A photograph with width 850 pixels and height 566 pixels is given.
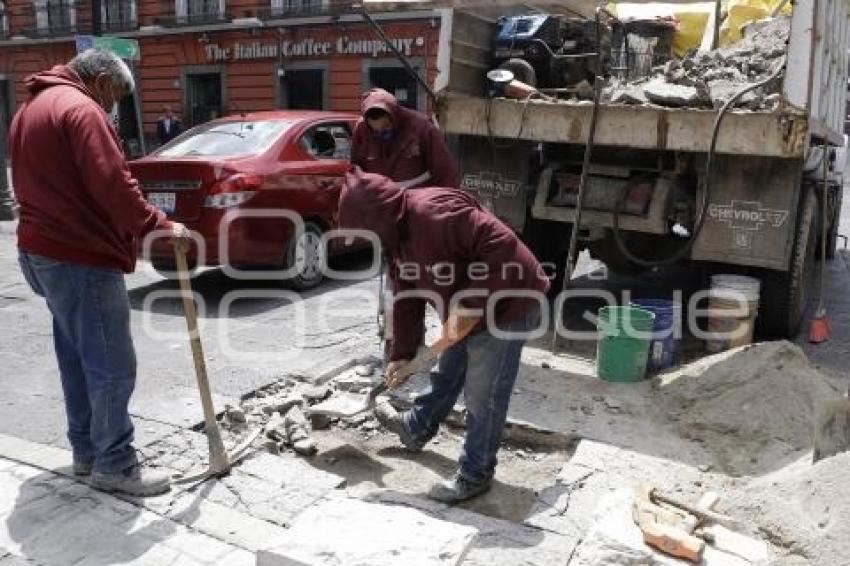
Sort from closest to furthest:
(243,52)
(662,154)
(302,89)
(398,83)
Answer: (662,154)
(398,83)
(302,89)
(243,52)

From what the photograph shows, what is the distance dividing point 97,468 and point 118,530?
38cm

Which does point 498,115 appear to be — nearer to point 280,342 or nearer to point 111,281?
point 280,342

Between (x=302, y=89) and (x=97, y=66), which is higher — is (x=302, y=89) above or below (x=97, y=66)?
below

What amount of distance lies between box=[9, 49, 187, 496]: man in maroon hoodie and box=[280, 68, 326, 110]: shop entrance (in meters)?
18.6

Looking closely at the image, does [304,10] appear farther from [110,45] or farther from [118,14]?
Result: [110,45]

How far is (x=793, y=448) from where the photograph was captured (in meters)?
3.87

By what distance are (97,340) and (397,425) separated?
4.94 ft

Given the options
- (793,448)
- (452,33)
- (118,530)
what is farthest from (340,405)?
(452,33)

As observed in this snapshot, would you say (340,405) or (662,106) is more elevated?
(662,106)

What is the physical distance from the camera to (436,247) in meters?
3.06

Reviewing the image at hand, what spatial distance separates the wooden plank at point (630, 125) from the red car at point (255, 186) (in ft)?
→ 5.73

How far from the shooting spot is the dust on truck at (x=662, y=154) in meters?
4.81

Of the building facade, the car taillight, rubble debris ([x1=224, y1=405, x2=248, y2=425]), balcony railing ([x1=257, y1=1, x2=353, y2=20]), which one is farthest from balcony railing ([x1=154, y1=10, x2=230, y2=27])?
rubble debris ([x1=224, y1=405, x2=248, y2=425])

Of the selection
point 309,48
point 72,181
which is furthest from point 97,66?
point 309,48
